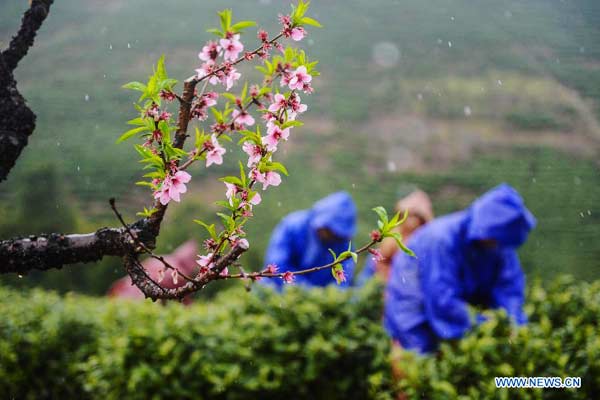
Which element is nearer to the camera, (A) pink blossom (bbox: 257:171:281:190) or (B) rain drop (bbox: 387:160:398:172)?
(A) pink blossom (bbox: 257:171:281:190)

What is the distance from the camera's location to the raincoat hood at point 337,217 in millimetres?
4633

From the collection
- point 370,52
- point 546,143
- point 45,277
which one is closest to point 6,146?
point 45,277

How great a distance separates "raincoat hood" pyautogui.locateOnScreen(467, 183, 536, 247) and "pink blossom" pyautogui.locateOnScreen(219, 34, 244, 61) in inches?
115

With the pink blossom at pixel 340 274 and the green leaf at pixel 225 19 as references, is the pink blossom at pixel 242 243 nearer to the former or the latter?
the pink blossom at pixel 340 274

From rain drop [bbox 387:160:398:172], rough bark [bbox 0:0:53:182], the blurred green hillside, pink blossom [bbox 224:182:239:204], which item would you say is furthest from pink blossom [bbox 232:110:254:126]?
rain drop [bbox 387:160:398:172]

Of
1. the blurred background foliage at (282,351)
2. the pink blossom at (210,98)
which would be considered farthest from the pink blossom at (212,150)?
the blurred background foliage at (282,351)

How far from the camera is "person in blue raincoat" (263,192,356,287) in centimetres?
468

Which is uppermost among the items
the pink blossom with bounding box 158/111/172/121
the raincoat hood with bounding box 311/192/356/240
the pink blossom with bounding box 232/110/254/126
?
the pink blossom with bounding box 158/111/172/121

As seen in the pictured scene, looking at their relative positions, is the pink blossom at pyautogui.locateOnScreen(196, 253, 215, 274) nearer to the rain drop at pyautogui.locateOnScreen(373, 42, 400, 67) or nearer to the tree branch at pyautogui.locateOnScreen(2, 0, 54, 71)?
the tree branch at pyautogui.locateOnScreen(2, 0, 54, 71)

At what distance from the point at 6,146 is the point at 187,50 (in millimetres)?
15781

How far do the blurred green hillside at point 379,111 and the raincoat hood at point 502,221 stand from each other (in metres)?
5.18

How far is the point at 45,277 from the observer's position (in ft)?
27.0

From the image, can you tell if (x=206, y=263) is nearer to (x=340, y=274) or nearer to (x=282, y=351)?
(x=340, y=274)

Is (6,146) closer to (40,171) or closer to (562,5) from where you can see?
(40,171)
